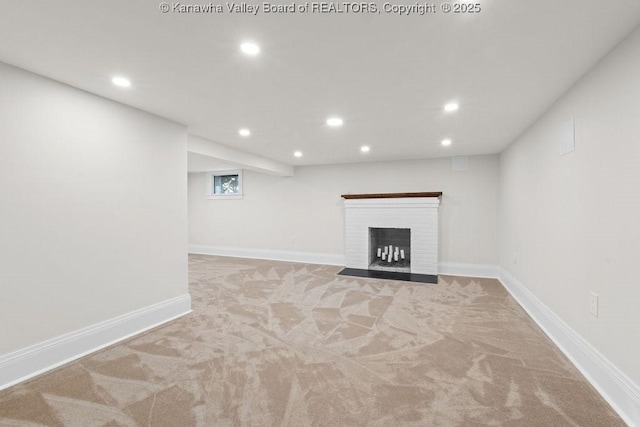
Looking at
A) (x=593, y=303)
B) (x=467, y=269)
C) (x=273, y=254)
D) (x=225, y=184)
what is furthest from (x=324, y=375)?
(x=225, y=184)

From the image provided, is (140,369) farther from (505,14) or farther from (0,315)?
(505,14)

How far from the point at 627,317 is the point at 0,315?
156 inches

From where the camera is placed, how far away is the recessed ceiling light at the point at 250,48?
1660 mm

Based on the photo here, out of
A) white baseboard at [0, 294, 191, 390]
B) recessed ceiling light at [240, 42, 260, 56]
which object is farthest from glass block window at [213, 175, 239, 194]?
recessed ceiling light at [240, 42, 260, 56]

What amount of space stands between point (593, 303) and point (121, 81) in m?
3.83

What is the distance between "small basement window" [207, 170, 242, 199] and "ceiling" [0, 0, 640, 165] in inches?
158

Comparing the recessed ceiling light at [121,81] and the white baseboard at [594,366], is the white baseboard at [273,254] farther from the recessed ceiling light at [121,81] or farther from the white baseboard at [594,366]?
the recessed ceiling light at [121,81]

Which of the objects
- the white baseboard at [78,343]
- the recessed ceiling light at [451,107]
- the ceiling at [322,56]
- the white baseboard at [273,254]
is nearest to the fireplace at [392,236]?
the white baseboard at [273,254]

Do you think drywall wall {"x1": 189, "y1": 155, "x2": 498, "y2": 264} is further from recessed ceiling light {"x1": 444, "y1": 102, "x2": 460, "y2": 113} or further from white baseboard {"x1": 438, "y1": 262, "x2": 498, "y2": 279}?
recessed ceiling light {"x1": 444, "y1": 102, "x2": 460, "y2": 113}

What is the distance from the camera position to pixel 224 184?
7.30m

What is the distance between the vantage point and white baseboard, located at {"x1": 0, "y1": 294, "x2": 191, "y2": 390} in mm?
1924

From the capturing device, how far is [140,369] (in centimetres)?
210

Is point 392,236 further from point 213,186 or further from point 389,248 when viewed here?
point 213,186

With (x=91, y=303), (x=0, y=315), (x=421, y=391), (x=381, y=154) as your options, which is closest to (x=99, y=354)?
(x=91, y=303)
